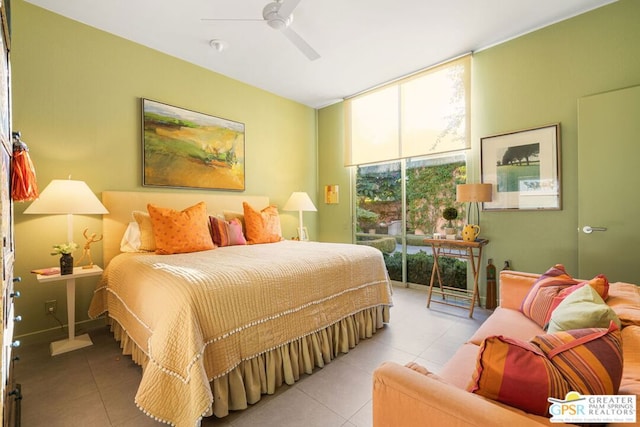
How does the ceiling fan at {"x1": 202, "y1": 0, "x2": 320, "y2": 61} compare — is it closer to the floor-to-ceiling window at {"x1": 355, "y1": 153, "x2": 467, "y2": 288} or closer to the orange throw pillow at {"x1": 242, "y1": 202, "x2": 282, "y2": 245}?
the orange throw pillow at {"x1": 242, "y1": 202, "x2": 282, "y2": 245}

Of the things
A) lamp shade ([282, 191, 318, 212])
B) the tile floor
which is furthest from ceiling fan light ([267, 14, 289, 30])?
the tile floor

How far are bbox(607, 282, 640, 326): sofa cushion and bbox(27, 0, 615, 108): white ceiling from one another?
254 cm

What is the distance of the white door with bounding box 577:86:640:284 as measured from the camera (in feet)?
7.72

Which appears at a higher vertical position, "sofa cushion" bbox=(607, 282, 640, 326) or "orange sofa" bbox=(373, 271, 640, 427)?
"sofa cushion" bbox=(607, 282, 640, 326)

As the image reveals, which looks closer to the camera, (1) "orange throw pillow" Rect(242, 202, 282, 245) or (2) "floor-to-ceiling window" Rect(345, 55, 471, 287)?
(1) "orange throw pillow" Rect(242, 202, 282, 245)

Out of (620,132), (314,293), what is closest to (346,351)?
(314,293)

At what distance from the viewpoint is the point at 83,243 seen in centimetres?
269

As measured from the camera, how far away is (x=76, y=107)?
2654 millimetres

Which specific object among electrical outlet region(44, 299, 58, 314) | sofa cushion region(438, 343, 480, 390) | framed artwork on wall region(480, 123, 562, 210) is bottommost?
electrical outlet region(44, 299, 58, 314)

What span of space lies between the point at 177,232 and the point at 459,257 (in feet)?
10.2

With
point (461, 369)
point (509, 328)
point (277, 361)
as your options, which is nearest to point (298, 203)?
point (277, 361)

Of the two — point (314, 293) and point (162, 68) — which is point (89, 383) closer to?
point (314, 293)
